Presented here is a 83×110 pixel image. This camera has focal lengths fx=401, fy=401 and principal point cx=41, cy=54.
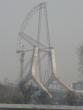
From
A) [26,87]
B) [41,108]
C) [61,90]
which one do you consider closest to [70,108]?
[41,108]

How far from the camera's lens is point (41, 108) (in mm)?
17734

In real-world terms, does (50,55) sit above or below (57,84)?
above

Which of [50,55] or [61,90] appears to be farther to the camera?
[50,55]

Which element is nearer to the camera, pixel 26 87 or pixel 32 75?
pixel 26 87

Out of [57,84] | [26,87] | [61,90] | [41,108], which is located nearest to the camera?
[41,108]

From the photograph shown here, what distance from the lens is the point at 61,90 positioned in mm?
52062

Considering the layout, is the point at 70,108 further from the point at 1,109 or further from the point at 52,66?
the point at 52,66

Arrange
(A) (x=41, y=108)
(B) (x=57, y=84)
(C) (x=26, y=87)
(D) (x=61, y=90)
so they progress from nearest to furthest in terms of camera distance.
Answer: (A) (x=41, y=108) < (C) (x=26, y=87) < (D) (x=61, y=90) < (B) (x=57, y=84)

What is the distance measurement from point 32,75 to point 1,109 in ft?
120

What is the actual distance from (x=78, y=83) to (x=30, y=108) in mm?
41274

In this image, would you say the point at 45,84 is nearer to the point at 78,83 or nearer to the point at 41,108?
the point at 78,83

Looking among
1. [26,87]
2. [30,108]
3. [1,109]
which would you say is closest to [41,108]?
[30,108]

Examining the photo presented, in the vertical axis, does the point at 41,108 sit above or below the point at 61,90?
above

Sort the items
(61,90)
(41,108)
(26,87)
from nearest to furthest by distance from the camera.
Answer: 1. (41,108)
2. (26,87)
3. (61,90)
